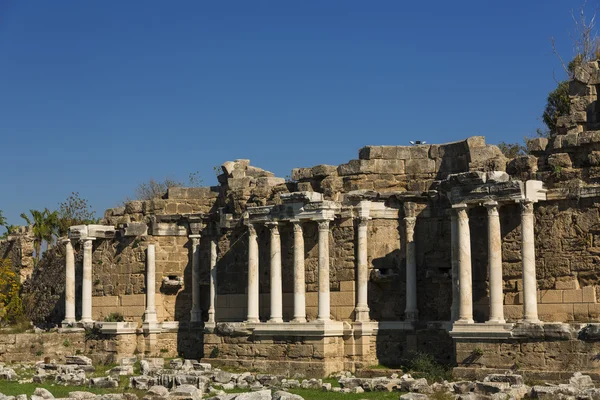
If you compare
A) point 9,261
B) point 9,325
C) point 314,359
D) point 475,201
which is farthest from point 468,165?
point 9,261

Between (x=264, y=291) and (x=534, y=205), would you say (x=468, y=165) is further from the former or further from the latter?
(x=264, y=291)

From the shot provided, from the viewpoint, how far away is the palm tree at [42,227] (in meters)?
50.1

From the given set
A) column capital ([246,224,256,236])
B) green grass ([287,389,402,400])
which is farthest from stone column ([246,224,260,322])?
green grass ([287,389,402,400])

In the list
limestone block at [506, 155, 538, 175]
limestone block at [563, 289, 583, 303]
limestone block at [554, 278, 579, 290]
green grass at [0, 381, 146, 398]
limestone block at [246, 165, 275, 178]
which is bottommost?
green grass at [0, 381, 146, 398]

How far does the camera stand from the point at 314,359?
29359mm

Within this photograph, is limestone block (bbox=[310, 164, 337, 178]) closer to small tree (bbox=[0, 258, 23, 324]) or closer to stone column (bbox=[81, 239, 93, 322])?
stone column (bbox=[81, 239, 93, 322])

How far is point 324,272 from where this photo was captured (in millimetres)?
29875

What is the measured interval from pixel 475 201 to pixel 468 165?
2.55 meters

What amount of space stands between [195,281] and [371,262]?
7056 mm

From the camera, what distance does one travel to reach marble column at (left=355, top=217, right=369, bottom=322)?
29672 millimetres

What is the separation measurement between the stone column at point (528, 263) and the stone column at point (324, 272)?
6.02 meters

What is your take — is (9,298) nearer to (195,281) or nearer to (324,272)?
(195,281)

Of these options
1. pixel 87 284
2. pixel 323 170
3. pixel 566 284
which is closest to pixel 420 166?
pixel 323 170

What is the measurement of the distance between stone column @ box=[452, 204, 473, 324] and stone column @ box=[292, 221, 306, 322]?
507cm
